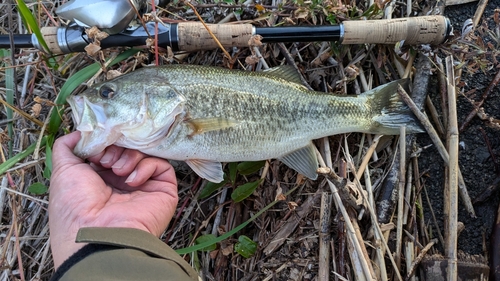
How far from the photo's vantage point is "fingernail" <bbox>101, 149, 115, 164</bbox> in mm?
2518

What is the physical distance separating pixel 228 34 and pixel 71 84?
4.31ft

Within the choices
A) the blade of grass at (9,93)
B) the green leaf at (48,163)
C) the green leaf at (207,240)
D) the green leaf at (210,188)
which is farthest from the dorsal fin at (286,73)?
the blade of grass at (9,93)

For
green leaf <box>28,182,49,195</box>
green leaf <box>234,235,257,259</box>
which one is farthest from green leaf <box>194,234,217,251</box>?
green leaf <box>28,182,49,195</box>

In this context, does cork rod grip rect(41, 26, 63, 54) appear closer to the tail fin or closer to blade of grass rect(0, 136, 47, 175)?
blade of grass rect(0, 136, 47, 175)

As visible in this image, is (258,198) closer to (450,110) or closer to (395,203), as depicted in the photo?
(395,203)

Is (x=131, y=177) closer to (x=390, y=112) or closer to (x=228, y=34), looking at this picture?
(x=228, y=34)

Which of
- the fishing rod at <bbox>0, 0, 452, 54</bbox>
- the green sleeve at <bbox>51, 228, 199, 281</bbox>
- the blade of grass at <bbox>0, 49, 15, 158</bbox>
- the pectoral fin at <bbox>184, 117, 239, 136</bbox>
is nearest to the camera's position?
the green sleeve at <bbox>51, 228, 199, 281</bbox>

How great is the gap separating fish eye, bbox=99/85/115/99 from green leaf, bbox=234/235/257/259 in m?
1.43

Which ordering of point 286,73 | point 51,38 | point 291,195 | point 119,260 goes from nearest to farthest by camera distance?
1. point 119,260
2. point 51,38
3. point 286,73
4. point 291,195

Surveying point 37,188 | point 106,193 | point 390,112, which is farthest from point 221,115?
point 37,188

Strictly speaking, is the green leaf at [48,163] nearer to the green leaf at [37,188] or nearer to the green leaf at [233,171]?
the green leaf at [37,188]

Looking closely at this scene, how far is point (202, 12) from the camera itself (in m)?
3.32

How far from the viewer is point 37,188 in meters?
3.00

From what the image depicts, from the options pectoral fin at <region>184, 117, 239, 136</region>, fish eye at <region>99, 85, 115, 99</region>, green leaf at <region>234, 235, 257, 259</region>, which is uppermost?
fish eye at <region>99, 85, 115, 99</region>
